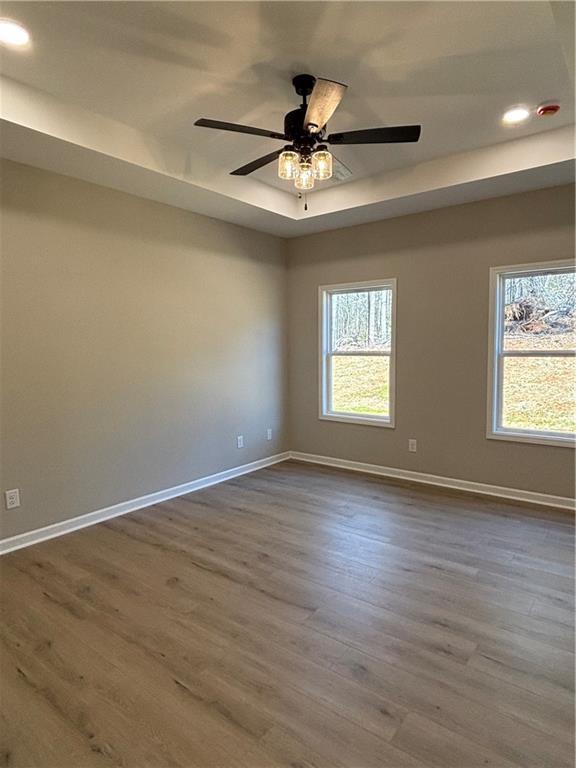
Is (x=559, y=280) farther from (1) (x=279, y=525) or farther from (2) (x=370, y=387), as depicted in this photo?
(1) (x=279, y=525)

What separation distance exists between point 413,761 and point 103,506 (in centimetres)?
292

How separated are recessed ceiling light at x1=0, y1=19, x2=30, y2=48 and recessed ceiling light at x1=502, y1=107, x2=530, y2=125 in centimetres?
285

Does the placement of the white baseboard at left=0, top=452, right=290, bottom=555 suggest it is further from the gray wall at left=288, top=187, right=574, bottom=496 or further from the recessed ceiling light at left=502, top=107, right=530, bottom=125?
the recessed ceiling light at left=502, top=107, right=530, bottom=125

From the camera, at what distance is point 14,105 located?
2.55 meters

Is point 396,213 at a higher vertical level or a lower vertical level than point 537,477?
higher

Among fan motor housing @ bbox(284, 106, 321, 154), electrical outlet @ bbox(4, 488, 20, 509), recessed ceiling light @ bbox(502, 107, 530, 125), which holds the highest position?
recessed ceiling light @ bbox(502, 107, 530, 125)

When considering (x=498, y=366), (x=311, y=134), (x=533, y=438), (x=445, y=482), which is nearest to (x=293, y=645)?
(x=311, y=134)

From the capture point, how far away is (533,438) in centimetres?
391

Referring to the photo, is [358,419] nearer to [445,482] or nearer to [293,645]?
[445,482]

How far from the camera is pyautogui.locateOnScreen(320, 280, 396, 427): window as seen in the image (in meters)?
4.78

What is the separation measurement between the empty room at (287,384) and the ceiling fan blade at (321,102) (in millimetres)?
21

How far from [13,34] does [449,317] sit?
3760mm

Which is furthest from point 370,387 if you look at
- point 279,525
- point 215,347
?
point 279,525

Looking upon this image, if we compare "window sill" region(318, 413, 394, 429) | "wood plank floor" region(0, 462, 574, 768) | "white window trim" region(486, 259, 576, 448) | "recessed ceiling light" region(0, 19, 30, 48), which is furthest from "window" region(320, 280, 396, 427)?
"recessed ceiling light" region(0, 19, 30, 48)
